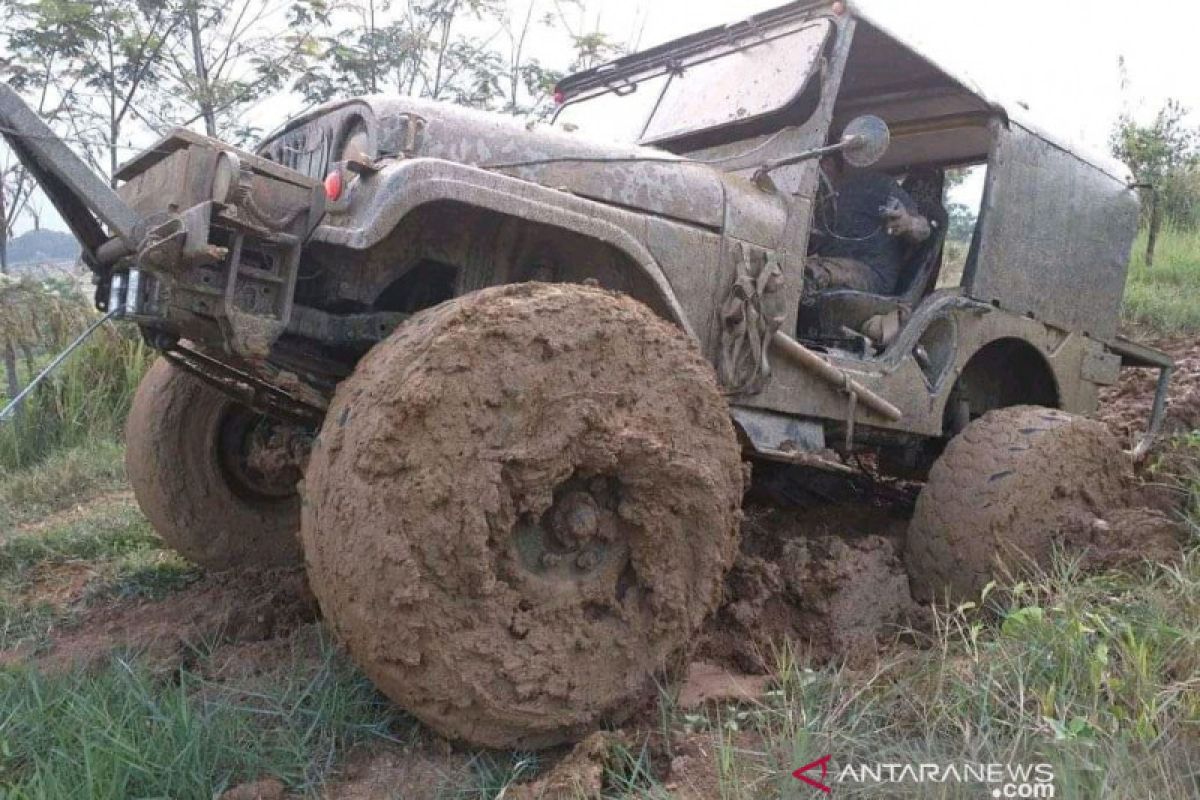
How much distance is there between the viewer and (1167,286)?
9.51 m

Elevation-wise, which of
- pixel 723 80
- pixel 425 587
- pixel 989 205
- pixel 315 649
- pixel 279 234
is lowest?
pixel 315 649

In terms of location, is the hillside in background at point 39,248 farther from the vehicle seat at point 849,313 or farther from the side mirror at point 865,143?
the side mirror at point 865,143

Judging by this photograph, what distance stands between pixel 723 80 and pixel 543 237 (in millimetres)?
1493

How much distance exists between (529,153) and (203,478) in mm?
1967

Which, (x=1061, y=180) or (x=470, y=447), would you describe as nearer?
(x=470, y=447)

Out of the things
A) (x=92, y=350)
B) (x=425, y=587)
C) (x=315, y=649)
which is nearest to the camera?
(x=425, y=587)

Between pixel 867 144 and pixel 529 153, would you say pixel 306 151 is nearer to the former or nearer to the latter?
pixel 529 153

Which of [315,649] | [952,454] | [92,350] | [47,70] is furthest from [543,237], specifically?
[47,70]

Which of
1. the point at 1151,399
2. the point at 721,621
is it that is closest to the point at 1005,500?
the point at 721,621

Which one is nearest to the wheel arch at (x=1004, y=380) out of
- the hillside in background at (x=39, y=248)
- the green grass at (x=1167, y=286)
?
the green grass at (x=1167, y=286)

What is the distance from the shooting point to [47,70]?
8.05 m

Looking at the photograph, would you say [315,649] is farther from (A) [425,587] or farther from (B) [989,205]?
(B) [989,205]

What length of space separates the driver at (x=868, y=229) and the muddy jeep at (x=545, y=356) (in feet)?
0.74

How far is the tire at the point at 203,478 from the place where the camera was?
4.02 m
